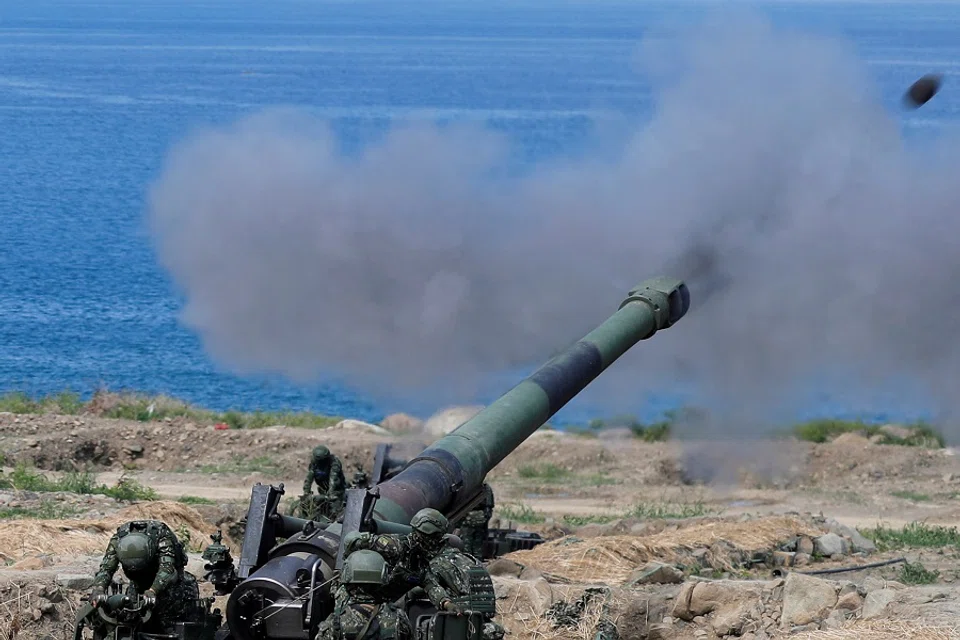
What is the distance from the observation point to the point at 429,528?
9.34m

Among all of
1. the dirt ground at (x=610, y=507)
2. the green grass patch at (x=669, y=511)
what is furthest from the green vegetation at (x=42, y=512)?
the green grass patch at (x=669, y=511)

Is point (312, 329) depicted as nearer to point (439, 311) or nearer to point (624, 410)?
point (439, 311)

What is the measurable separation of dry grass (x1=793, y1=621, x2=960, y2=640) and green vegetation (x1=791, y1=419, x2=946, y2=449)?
17352 mm

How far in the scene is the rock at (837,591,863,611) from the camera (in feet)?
42.4

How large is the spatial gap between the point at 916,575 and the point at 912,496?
8.70 m

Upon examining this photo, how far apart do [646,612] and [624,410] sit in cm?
1838

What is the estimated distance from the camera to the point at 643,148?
21406 mm

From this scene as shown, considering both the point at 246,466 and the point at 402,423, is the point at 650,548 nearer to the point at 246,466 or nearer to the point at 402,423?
the point at 246,466

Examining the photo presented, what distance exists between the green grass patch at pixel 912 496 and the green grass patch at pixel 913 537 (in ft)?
10.3

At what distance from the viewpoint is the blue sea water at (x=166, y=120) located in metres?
47.5

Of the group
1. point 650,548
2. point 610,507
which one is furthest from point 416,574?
point 610,507

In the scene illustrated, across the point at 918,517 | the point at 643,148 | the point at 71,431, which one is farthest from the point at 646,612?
the point at 71,431

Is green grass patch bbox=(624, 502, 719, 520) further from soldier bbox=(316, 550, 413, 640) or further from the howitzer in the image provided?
soldier bbox=(316, 550, 413, 640)

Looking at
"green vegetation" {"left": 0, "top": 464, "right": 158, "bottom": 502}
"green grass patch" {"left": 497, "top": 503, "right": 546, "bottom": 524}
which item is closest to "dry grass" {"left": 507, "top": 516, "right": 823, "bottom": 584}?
"green grass patch" {"left": 497, "top": 503, "right": 546, "bottom": 524}
